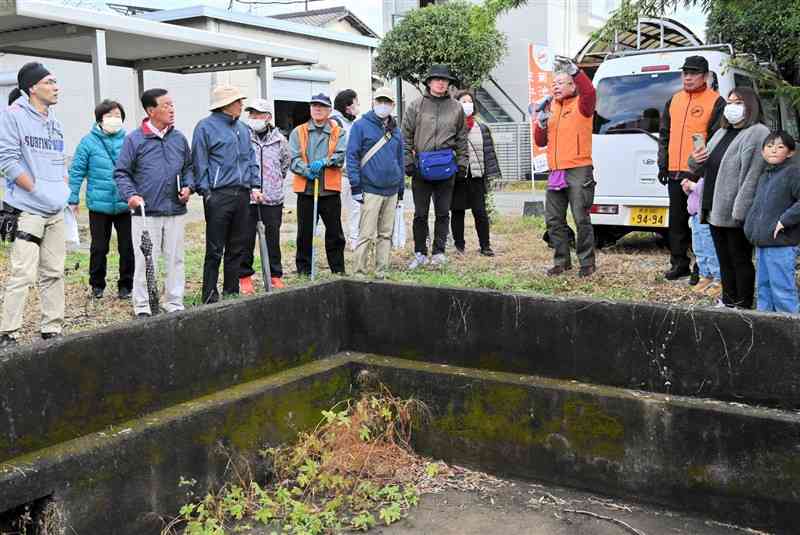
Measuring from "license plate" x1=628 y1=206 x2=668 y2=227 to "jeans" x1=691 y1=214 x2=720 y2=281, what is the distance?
193 cm

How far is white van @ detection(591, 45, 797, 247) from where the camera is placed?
8.83 m

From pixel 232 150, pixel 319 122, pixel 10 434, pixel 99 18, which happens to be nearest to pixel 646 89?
pixel 319 122

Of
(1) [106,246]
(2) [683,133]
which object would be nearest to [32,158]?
(1) [106,246]

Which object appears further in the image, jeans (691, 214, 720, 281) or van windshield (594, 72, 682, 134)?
van windshield (594, 72, 682, 134)

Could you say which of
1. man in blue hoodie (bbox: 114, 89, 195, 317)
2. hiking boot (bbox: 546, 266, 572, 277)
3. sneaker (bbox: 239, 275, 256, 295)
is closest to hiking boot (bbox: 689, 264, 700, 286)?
hiking boot (bbox: 546, 266, 572, 277)

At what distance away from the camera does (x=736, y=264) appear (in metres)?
5.91

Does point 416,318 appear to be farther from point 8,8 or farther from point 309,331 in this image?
point 8,8

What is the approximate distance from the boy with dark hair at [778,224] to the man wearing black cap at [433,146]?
10.7 ft

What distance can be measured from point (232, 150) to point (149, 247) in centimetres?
131

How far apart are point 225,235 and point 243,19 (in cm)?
1342

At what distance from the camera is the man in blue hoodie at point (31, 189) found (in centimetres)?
→ 517

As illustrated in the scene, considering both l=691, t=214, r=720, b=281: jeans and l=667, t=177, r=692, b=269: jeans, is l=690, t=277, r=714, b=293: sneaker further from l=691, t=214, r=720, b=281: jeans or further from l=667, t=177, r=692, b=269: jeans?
l=667, t=177, r=692, b=269: jeans

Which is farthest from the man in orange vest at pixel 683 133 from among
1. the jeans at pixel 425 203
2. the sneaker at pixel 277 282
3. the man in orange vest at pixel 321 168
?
the sneaker at pixel 277 282

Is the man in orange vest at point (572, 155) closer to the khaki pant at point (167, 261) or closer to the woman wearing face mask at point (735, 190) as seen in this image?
the woman wearing face mask at point (735, 190)
